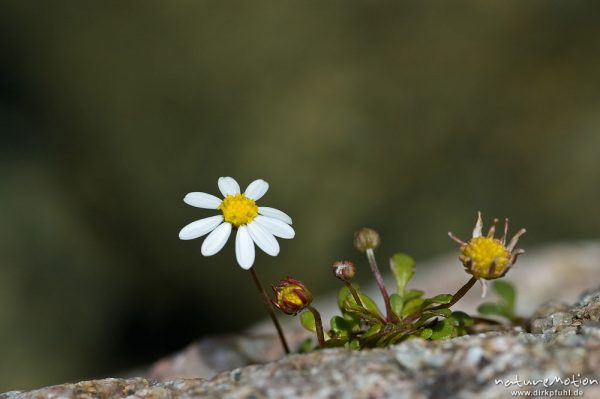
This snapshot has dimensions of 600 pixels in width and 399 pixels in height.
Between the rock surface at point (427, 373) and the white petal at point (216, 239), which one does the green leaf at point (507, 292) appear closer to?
the rock surface at point (427, 373)

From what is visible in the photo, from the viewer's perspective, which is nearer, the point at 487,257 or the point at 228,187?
the point at 487,257

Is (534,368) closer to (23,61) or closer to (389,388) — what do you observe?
(389,388)

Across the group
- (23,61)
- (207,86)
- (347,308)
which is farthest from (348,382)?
(23,61)

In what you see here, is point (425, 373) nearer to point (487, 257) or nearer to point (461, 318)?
point (487, 257)

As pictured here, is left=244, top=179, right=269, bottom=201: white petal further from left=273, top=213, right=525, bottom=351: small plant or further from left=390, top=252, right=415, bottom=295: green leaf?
left=390, top=252, right=415, bottom=295: green leaf

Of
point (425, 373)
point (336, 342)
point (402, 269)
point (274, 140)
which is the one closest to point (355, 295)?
point (336, 342)

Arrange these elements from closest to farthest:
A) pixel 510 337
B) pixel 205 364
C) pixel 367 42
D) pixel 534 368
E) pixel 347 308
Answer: pixel 534 368
pixel 510 337
pixel 347 308
pixel 205 364
pixel 367 42

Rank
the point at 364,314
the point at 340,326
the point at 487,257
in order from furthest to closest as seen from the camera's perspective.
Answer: the point at 340,326, the point at 364,314, the point at 487,257
